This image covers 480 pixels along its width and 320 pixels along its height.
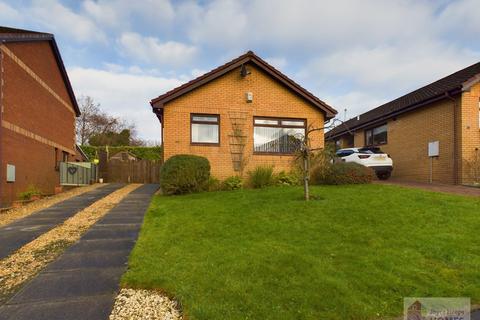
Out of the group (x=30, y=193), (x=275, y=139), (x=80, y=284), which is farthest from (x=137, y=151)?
(x=80, y=284)

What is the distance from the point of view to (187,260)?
200 inches

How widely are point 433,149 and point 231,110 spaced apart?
948 centimetres

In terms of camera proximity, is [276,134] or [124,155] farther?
[124,155]

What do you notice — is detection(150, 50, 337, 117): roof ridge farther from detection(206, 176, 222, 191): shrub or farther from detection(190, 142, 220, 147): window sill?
detection(206, 176, 222, 191): shrub

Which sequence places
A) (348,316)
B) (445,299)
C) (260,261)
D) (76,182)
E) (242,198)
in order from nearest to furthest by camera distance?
(348,316)
(445,299)
(260,261)
(242,198)
(76,182)

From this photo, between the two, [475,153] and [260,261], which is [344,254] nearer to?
[260,261]

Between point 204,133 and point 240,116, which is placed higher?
point 240,116

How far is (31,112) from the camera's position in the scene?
45.8 ft

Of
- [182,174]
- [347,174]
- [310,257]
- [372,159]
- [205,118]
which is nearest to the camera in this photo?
[310,257]

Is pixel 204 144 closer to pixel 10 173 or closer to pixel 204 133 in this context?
pixel 204 133

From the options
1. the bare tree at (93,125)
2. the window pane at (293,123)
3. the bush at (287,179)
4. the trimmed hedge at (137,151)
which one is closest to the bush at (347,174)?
the bush at (287,179)

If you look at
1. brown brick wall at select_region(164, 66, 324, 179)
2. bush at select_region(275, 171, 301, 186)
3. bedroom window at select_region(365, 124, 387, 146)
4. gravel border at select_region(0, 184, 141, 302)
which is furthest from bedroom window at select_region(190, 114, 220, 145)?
bedroom window at select_region(365, 124, 387, 146)

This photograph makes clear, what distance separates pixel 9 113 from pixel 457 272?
13.9 m

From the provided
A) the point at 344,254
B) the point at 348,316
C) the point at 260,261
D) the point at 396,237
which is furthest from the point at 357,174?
the point at 348,316
